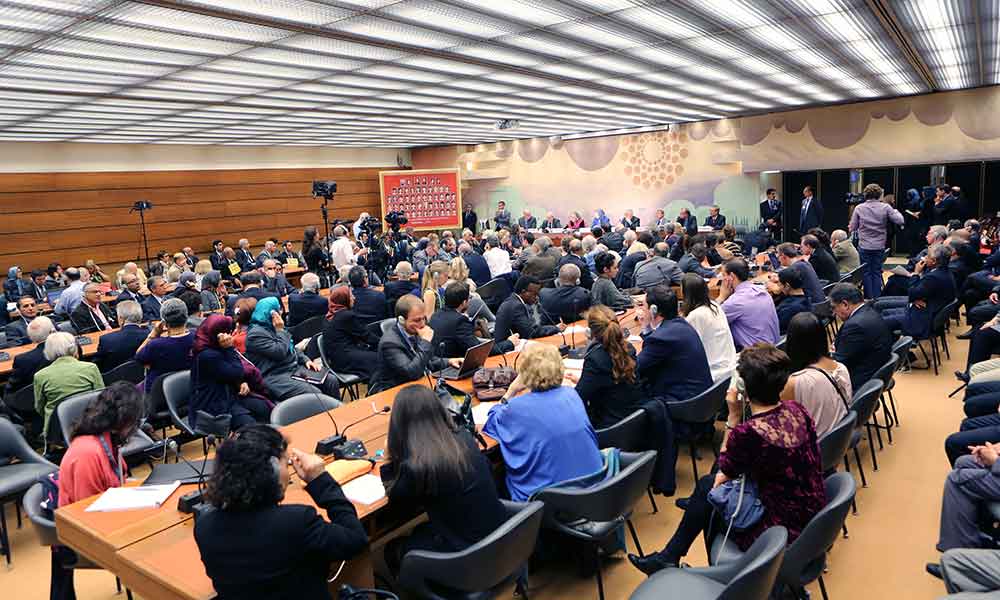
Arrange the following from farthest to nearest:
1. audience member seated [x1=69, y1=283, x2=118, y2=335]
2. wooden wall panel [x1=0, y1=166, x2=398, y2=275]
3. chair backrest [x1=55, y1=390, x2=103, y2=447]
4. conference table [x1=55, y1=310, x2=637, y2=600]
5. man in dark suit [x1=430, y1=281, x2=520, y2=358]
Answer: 1. wooden wall panel [x1=0, y1=166, x2=398, y2=275]
2. audience member seated [x1=69, y1=283, x2=118, y2=335]
3. man in dark suit [x1=430, y1=281, x2=520, y2=358]
4. chair backrest [x1=55, y1=390, x2=103, y2=447]
5. conference table [x1=55, y1=310, x2=637, y2=600]

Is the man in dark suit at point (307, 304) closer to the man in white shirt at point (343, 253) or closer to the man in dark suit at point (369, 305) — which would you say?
the man in dark suit at point (369, 305)

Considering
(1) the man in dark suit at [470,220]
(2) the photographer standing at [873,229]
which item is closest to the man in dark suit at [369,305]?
(2) the photographer standing at [873,229]

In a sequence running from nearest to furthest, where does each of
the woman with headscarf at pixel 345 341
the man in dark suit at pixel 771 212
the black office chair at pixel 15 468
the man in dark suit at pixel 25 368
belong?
the black office chair at pixel 15 468, the man in dark suit at pixel 25 368, the woman with headscarf at pixel 345 341, the man in dark suit at pixel 771 212

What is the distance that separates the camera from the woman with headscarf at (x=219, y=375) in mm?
4207

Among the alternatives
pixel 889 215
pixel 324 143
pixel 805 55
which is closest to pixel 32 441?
pixel 805 55

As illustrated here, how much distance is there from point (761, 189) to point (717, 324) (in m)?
12.6

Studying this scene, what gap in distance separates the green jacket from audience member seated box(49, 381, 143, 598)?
1640 millimetres

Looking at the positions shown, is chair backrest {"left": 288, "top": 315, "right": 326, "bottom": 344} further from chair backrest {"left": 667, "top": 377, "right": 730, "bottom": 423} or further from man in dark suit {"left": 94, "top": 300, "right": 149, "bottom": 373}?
chair backrest {"left": 667, "top": 377, "right": 730, "bottom": 423}

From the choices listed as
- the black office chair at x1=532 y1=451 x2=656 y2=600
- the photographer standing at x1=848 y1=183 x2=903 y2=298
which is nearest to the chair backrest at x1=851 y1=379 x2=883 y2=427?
the black office chair at x1=532 y1=451 x2=656 y2=600

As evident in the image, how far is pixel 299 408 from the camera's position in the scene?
390 cm

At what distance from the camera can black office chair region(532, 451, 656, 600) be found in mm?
2699

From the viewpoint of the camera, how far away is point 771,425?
8.19ft

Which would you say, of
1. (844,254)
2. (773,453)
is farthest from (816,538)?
(844,254)

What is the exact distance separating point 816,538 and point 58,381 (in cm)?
461
